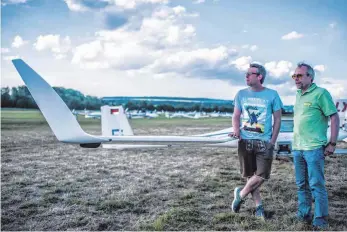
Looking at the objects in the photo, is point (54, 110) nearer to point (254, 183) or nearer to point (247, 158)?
point (247, 158)

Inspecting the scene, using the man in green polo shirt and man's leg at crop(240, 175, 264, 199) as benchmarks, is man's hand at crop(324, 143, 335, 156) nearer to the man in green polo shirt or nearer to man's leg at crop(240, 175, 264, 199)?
the man in green polo shirt

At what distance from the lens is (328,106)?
3506mm

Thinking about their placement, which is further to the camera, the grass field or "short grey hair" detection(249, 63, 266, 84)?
the grass field

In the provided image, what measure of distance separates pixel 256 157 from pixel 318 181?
0.73m

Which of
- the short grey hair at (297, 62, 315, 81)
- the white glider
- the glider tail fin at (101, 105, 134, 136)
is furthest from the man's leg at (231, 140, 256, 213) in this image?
the glider tail fin at (101, 105, 134, 136)

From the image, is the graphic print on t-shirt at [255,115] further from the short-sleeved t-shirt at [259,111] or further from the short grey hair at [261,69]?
the short grey hair at [261,69]

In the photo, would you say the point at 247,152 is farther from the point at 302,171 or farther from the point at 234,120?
the point at 302,171

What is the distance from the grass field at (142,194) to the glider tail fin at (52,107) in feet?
3.73

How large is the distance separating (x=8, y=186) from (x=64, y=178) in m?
1.07

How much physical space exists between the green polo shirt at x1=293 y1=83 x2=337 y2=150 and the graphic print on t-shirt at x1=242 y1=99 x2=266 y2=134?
46 centimetres

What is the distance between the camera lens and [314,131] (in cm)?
361

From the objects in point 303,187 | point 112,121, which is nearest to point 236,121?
point 303,187

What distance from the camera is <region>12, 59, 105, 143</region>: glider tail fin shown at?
3660 mm

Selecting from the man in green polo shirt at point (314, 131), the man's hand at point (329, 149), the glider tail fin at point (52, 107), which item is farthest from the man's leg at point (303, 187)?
the glider tail fin at point (52, 107)
